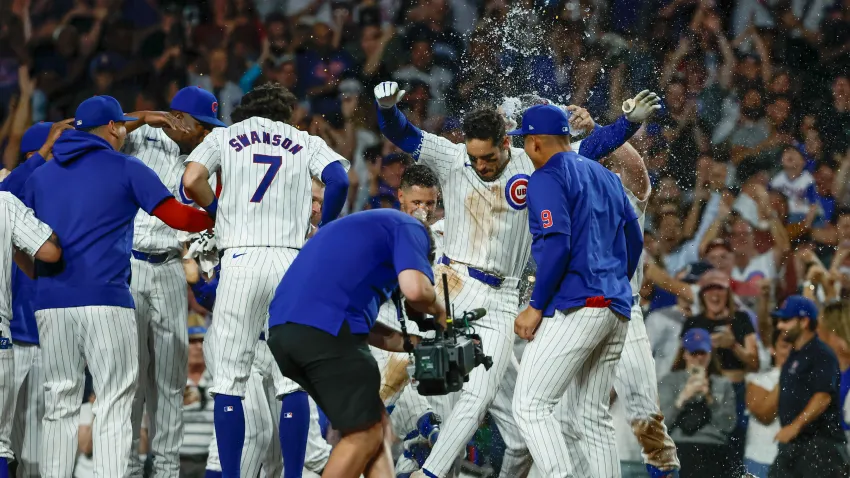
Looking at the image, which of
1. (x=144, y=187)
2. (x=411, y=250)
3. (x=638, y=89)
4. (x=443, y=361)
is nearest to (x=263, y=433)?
(x=144, y=187)

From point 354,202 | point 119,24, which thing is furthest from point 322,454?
point 119,24

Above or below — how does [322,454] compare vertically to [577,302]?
below

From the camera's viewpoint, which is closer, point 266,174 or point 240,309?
point 240,309

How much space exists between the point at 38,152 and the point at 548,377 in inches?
141

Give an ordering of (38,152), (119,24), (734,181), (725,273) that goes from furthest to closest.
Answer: (119,24) → (734,181) → (725,273) → (38,152)

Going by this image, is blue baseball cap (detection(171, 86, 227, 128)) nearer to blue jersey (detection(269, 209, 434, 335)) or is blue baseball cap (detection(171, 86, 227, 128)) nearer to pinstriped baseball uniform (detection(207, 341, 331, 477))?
pinstriped baseball uniform (detection(207, 341, 331, 477))

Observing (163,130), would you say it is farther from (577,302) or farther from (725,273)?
(725,273)

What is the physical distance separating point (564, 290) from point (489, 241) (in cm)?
87

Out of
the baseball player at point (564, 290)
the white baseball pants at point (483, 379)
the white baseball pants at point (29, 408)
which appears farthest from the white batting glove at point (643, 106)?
the white baseball pants at point (29, 408)

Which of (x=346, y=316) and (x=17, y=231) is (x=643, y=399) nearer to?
(x=346, y=316)

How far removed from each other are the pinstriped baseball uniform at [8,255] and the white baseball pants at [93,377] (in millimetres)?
256

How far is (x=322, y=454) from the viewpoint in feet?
22.5

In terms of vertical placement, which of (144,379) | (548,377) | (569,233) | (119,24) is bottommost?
(144,379)

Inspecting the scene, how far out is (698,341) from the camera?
820cm
